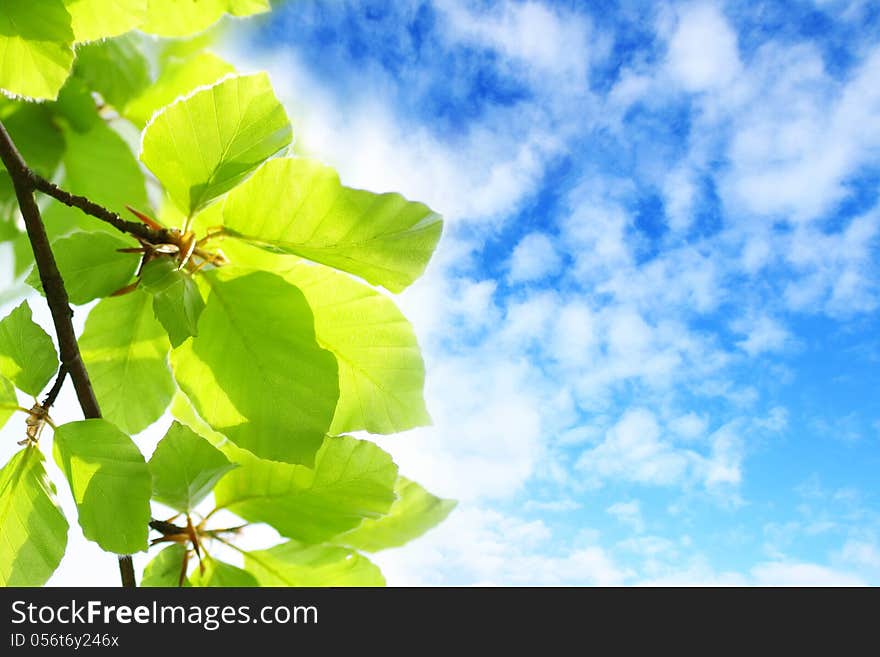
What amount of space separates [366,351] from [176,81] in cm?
26

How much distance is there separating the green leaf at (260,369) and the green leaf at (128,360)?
8cm

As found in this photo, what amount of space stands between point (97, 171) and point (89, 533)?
0.97 feet

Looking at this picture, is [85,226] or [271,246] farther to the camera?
[85,226]

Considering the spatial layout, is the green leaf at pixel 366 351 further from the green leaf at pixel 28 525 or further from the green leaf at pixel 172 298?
the green leaf at pixel 28 525

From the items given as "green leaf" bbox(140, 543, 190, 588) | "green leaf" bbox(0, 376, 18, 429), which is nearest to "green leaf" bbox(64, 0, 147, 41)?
"green leaf" bbox(0, 376, 18, 429)

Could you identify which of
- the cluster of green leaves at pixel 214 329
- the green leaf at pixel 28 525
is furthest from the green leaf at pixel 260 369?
the green leaf at pixel 28 525

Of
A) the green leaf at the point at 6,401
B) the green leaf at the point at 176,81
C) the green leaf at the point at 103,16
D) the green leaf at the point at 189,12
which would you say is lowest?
the green leaf at the point at 6,401

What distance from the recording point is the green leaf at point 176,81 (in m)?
0.57

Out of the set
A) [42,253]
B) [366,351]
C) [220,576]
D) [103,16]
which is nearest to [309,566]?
[220,576]

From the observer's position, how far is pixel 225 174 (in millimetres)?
462

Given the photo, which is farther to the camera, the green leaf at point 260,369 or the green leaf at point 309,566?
the green leaf at point 309,566

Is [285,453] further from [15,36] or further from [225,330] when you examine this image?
[15,36]
